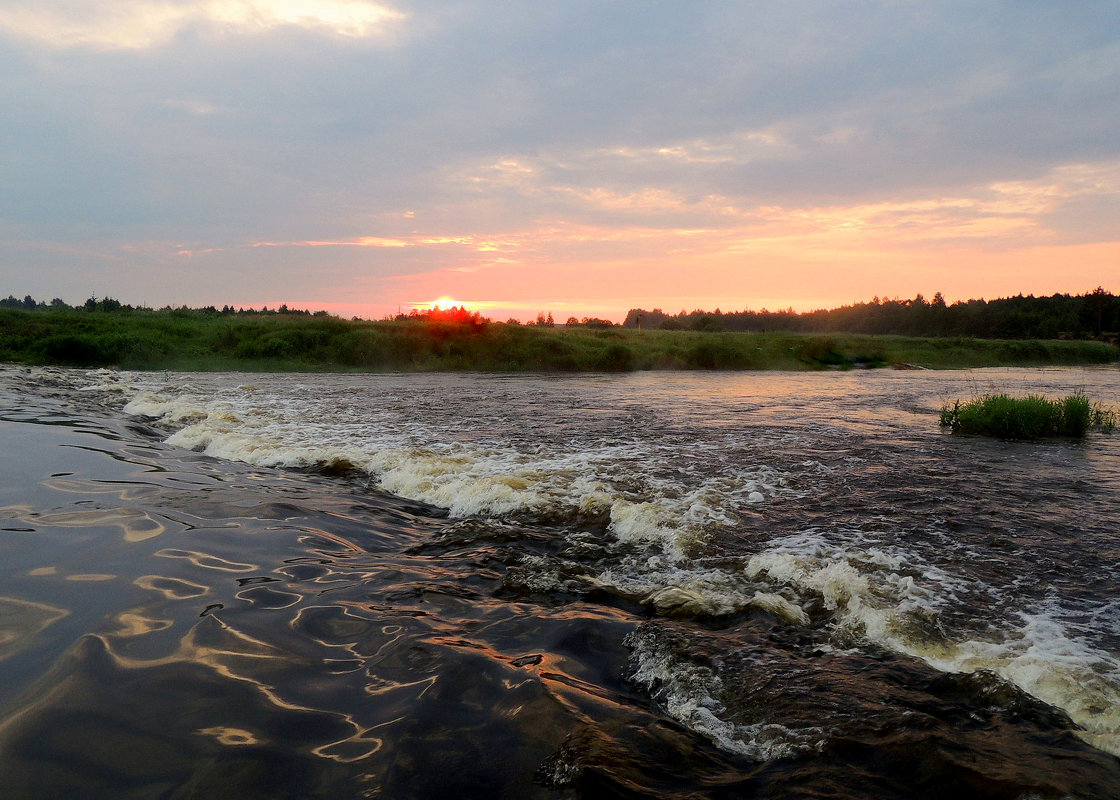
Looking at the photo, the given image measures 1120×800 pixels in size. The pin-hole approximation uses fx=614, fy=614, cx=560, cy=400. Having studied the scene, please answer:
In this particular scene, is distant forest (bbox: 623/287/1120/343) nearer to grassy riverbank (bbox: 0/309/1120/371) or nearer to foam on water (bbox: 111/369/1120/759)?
grassy riverbank (bbox: 0/309/1120/371)

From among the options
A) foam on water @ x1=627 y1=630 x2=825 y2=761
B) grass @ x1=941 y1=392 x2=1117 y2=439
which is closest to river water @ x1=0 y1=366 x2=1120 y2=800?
foam on water @ x1=627 y1=630 x2=825 y2=761

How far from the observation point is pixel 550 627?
4.44 meters

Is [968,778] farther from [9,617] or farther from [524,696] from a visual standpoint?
[9,617]

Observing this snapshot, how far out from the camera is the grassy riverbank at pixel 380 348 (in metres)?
34.4

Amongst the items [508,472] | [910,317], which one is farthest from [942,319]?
[508,472]

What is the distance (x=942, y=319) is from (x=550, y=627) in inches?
4195

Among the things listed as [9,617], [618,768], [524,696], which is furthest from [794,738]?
[9,617]

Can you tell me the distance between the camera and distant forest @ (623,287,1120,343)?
76.2m

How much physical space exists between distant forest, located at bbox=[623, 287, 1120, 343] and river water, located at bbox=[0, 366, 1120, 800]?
5695cm

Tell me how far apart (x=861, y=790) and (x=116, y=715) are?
141 inches

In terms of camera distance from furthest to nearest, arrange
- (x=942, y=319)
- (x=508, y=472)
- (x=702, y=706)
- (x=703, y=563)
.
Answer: (x=942, y=319) → (x=508, y=472) → (x=703, y=563) → (x=702, y=706)

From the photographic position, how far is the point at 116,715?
304 centimetres

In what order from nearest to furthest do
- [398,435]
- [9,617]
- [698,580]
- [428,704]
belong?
[428,704] < [9,617] < [698,580] < [398,435]

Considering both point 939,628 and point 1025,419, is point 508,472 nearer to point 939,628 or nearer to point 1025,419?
point 939,628
